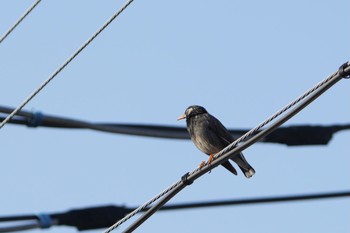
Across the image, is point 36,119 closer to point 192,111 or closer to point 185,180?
point 192,111

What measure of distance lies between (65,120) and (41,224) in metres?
1.14

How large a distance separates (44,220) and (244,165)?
1954 millimetres

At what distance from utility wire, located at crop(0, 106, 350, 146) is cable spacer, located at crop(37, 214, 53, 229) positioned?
1.05 meters

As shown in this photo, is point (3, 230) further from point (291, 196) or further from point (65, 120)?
point (291, 196)

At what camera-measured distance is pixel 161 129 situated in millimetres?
9680

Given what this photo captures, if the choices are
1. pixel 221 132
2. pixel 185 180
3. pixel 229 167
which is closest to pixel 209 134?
pixel 221 132

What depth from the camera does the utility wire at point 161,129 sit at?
9.62 metres

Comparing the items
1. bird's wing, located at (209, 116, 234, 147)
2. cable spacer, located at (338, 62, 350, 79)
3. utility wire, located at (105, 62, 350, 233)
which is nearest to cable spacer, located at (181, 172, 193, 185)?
utility wire, located at (105, 62, 350, 233)

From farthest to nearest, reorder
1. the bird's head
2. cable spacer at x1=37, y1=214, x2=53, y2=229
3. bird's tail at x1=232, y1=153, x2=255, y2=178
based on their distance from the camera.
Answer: the bird's head
cable spacer at x1=37, y1=214, x2=53, y2=229
bird's tail at x1=232, y1=153, x2=255, y2=178

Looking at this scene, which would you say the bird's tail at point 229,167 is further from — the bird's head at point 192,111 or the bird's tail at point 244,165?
the bird's head at point 192,111

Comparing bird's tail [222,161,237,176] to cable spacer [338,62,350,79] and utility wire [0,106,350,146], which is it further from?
cable spacer [338,62,350,79]

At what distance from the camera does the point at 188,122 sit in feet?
35.7

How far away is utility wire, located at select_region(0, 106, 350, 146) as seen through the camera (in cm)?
962

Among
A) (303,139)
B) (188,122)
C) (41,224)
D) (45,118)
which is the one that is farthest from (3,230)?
(303,139)
